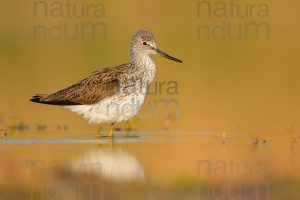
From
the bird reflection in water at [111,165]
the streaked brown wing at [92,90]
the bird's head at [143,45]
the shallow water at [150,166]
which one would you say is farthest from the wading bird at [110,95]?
the bird reflection in water at [111,165]

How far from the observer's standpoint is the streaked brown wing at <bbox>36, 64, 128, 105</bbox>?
13.8m

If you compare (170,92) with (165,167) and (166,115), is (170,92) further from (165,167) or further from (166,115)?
(165,167)

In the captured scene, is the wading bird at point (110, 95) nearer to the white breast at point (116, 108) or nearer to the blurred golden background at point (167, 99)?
the white breast at point (116, 108)

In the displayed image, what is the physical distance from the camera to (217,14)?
36.3m

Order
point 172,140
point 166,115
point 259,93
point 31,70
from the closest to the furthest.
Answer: point 172,140
point 166,115
point 259,93
point 31,70

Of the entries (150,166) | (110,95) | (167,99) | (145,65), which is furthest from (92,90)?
(167,99)

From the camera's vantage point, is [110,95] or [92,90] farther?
[92,90]

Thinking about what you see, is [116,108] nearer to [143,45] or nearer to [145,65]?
[145,65]

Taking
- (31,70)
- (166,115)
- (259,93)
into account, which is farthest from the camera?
(31,70)

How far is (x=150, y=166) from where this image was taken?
10.5m

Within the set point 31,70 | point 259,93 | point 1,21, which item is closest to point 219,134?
point 259,93

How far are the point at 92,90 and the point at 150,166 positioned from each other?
12.2 feet

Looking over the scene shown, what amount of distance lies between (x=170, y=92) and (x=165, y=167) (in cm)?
1052

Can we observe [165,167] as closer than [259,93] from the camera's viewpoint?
Yes
